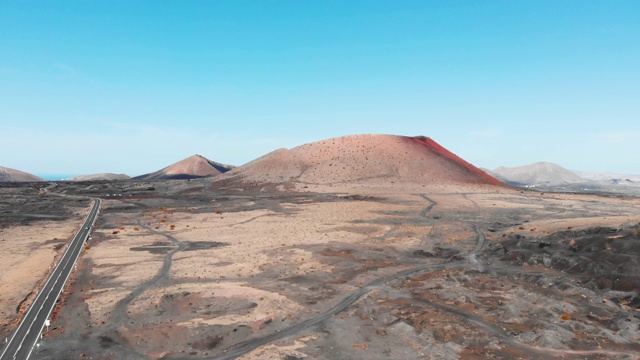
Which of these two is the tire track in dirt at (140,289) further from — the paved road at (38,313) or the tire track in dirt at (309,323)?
the tire track in dirt at (309,323)

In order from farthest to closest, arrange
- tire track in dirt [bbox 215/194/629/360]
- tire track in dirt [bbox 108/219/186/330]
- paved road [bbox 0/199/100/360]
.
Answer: tire track in dirt [bbox 108/219/186/330] → paved road [bbox 0/199/100/360] → tire track in dirt [bbox 215/194/629/360]

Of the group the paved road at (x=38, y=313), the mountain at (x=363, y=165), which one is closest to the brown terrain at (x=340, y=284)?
the paved road at (x=38, y=313)

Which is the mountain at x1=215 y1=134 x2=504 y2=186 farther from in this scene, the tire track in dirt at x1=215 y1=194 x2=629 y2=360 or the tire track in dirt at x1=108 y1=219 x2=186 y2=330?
the tire track in dirt at x1=215 y1=194 x2=629 y2=360

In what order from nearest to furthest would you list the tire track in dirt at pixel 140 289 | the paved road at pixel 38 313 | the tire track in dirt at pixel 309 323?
the paved road at pixel 38 313 < the tire track in dirt at pixel 309 323 < the tire track in dirt at pixel 140 289

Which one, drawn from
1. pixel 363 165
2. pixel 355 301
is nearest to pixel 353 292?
pixel 355 301

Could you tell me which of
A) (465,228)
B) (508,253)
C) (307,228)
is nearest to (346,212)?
(307,228)

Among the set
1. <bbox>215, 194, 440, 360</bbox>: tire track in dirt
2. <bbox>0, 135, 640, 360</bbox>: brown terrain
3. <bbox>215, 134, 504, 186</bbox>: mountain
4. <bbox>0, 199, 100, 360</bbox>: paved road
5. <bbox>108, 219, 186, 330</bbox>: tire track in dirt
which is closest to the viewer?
<bbox>0, 199, 100, 360</bbox>: paved road

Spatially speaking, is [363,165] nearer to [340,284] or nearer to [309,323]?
[340,284]

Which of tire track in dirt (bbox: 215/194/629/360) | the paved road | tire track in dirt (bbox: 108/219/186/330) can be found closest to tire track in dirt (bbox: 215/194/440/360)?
tire track in dirt (bbox: 215/194/629/360)
